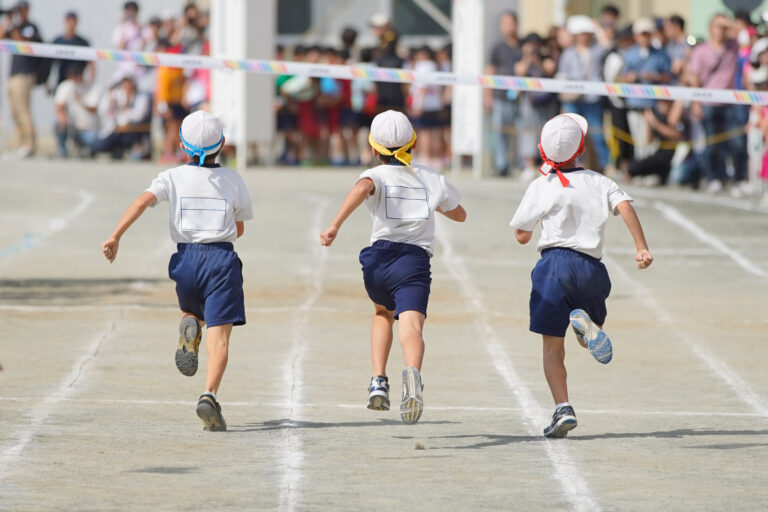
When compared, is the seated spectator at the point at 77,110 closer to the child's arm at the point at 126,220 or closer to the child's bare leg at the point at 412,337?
the child's arm at the point at 126,220

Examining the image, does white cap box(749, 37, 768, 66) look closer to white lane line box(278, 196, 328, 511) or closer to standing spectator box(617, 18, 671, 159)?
standing spectator box(617, 18, 671, 159)

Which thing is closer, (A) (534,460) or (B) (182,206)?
(A) (534,460)

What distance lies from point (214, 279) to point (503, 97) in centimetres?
1579

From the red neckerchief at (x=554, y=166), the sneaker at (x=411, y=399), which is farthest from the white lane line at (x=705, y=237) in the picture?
the sneaker at (x=411, y=399)

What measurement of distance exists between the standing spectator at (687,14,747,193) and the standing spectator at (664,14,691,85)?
0.59 meters

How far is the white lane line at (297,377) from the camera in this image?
6992 mm

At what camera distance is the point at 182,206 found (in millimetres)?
8461

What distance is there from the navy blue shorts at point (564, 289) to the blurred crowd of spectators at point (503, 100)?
12073mm

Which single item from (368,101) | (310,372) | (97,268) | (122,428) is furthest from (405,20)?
(122,428)

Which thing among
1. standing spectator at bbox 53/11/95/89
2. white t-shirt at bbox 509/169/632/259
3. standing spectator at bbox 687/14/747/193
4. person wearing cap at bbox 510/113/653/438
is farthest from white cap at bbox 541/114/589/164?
standing spectator at bbox 53/11/95/89

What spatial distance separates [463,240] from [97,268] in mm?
3942

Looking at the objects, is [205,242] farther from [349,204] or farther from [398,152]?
[398,152]

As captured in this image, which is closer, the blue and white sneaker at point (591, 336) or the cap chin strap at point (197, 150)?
the blue and white sneaker at point (591, 336)

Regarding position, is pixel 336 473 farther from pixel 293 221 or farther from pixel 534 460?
pixel 293 221
